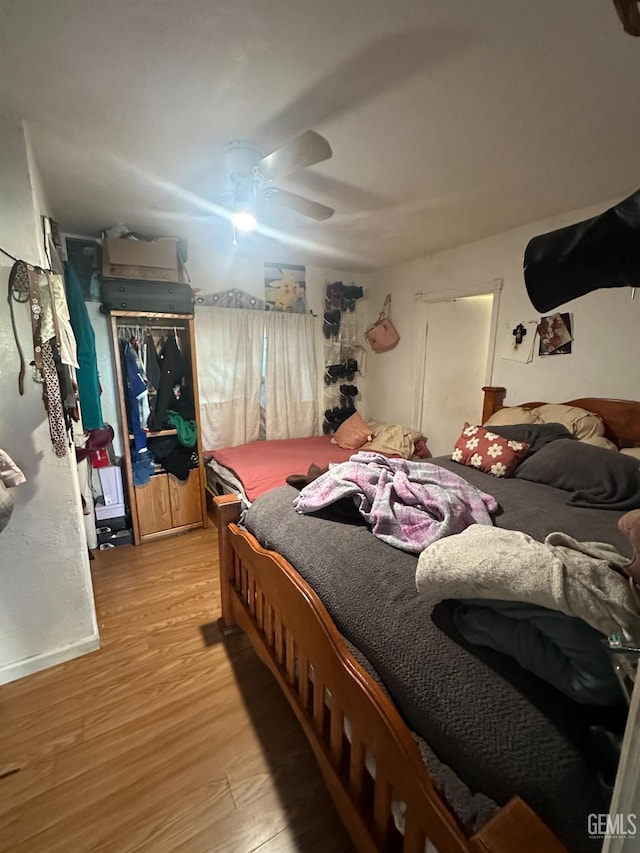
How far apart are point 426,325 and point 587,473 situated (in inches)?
78.3

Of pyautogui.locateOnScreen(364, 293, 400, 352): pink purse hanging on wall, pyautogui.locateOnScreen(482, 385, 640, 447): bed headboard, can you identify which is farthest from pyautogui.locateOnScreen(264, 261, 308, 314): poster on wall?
Answer: pyautogui.locateOnScreen(482, 385, 640, 447): bed headboard

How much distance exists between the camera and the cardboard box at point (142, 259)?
244 centimetres

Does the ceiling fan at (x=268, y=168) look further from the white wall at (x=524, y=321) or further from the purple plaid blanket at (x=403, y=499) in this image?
the white wall at (x=524, y=321)

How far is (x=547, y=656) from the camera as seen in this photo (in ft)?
2.48

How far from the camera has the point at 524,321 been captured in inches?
103

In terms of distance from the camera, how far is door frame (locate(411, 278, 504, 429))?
2797mm

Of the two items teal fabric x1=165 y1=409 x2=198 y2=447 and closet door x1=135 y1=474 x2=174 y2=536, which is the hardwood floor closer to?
closet door x1=135 y1=474 x2=174 y2=536

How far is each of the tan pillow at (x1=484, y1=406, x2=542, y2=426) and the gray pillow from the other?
35 cm

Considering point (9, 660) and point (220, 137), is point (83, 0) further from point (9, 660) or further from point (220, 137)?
point (9, 660)

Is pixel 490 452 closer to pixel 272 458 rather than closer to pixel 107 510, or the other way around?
pixel 272 458

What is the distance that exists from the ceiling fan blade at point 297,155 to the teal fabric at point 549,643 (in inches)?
60.7

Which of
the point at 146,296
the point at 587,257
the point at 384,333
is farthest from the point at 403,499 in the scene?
the point at 384,333

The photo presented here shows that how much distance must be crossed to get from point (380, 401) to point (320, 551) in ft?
9.66

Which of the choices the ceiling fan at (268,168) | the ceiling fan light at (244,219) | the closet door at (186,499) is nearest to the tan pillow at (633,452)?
the ceiling fan at (268,168)
